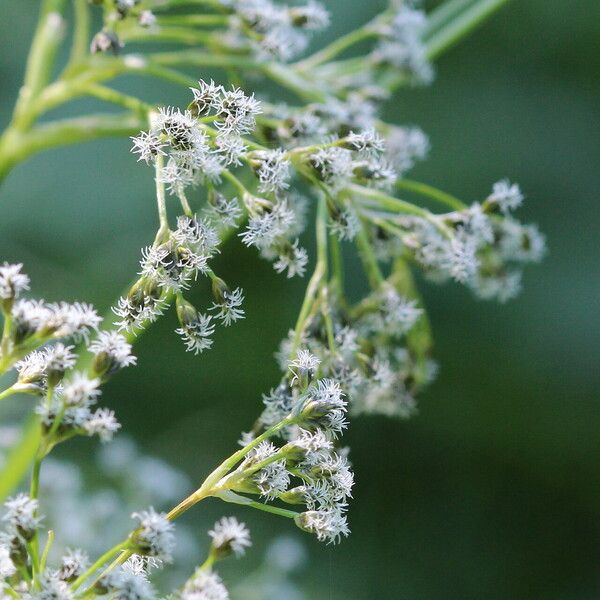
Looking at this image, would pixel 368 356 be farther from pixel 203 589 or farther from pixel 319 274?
pixel 203 589

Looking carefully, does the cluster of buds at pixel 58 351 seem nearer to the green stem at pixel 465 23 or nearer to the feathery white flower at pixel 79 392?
the feathery white flower at pixel 79 392

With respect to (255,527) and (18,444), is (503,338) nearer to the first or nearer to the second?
(255,527)

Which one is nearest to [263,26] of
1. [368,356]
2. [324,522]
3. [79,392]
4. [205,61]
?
[205,61]

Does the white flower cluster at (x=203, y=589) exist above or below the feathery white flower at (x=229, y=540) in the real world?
below

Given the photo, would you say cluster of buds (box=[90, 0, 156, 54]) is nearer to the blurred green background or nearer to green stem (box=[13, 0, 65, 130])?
green stem (box=[13, 0, 65, 130])

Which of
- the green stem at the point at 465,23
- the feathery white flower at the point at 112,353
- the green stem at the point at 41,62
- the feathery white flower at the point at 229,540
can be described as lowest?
the feathery white flower at the point at 229,540

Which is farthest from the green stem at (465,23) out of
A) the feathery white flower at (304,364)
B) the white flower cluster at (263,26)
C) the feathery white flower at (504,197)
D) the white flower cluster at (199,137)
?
the feathery white flower at (304,364)

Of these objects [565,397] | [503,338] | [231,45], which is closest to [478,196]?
[503,338]

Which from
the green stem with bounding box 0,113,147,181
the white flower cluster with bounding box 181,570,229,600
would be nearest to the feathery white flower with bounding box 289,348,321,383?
the white flower cluster with bounding box 181,570,229,600
